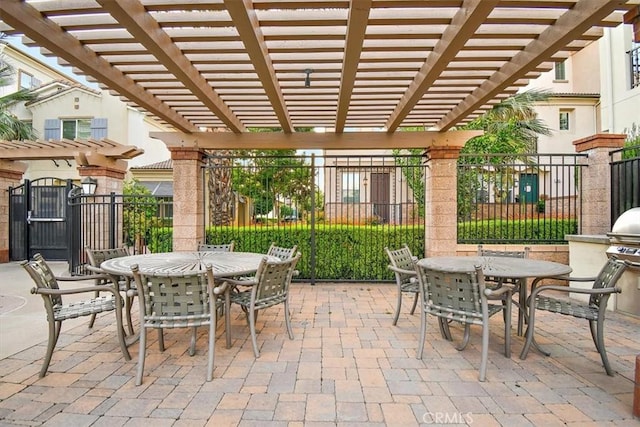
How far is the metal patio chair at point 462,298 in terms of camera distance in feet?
9.12

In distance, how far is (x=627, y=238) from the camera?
420 centimetres

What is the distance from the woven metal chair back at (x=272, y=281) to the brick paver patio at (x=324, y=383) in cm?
46

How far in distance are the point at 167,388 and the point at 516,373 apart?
2.76m

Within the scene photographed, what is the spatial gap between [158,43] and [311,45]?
1394mm

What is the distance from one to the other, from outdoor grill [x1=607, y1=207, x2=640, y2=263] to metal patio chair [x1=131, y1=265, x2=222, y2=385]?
15.7 ft

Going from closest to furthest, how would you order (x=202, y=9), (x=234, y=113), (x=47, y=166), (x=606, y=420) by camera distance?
1. (x=606, y=420)
2. (x=202, y=9)
3. (x=234, y=113)
4. (x=47, y=166)

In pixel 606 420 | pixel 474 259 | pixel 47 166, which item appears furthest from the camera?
pixel 47 166

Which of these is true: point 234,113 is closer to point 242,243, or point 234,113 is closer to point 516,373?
point 242,243

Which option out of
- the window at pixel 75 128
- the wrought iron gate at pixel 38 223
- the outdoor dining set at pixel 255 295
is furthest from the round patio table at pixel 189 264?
the window at pixel 75 128

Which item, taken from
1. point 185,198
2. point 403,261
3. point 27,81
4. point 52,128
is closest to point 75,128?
point 52,128

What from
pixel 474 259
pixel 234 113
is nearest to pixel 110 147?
pixel 234 113

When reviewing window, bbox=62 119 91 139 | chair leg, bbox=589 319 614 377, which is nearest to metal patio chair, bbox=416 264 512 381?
chair leg, bbox=589 319 614 377

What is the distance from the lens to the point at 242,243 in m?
6.66

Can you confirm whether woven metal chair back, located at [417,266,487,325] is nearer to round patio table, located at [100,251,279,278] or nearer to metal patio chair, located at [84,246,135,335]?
round patio table, located at [100,251,279,278]
